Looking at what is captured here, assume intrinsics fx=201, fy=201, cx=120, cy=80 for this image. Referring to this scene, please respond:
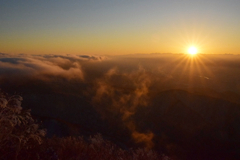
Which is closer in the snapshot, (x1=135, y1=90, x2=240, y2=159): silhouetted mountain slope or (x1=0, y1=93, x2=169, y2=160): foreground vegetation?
(x1=0, y1=93, x2=169, y2=160): foreground vegetation

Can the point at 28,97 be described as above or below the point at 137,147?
above

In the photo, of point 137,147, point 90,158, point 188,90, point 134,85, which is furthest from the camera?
point 134,85

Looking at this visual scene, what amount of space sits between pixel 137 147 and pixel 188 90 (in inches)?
708

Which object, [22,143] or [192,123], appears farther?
[192,123]

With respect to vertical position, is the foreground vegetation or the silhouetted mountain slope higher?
the foreground vegetation

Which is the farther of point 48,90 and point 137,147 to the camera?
point 48,90

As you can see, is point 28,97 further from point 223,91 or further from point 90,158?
point 223,91

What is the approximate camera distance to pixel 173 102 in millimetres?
39188

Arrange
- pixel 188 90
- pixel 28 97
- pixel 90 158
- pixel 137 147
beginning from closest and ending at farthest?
pixel 90 158, pixel 137 147, pixel 28 97, pixel 188 90

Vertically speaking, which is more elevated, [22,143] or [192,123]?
[22,143]

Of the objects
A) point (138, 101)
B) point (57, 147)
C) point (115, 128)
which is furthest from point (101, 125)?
point (57, 147)

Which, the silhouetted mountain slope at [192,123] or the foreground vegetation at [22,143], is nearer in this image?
the foreground vegetation at [22,143]

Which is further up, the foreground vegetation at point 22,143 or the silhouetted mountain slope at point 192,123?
the foreground vegetation at point 22,143

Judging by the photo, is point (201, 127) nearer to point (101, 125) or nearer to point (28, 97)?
point (101, 125)
